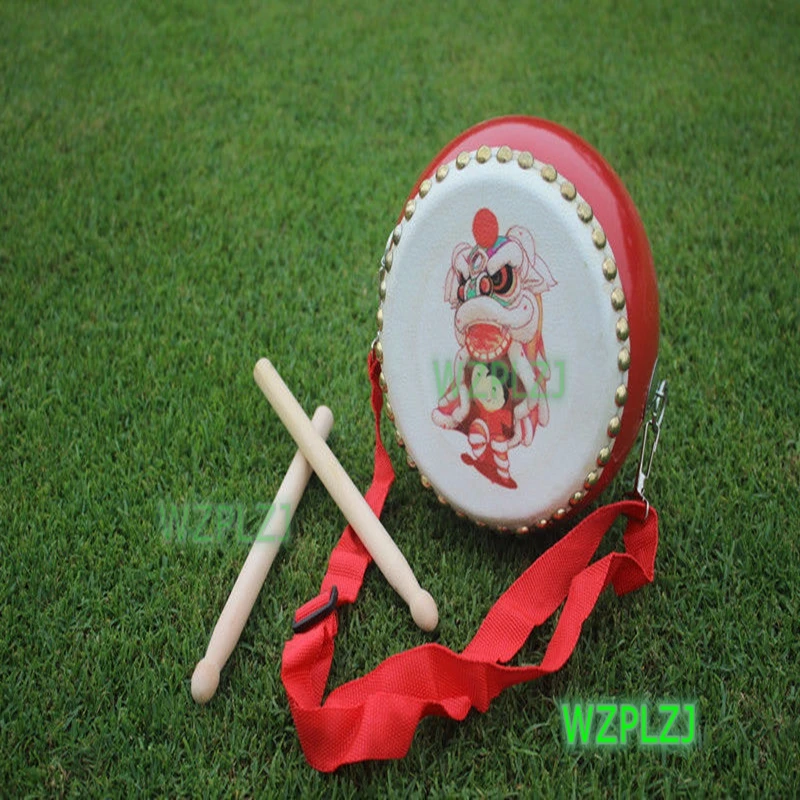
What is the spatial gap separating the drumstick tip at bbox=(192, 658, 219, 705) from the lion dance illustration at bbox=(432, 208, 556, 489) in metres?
0.57

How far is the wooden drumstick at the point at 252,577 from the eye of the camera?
4.94 ft

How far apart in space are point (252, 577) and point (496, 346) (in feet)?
1.92

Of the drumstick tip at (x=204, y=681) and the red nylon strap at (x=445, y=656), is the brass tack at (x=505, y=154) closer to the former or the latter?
the red nylon strap at (x=445, y=656)

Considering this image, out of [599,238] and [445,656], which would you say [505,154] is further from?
[445,656]

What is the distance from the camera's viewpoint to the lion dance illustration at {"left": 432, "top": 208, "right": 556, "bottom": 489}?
156 centimetres

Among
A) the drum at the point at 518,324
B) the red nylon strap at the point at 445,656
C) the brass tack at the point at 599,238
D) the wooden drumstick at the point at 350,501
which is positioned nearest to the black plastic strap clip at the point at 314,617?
the red nylon strap at the point at 445,656

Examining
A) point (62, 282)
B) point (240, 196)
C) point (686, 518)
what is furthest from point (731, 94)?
point (62, 282)

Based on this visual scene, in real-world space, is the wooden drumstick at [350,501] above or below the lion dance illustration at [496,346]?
below

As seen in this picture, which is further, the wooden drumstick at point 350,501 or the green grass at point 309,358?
the wooden drumstick at point 350,501

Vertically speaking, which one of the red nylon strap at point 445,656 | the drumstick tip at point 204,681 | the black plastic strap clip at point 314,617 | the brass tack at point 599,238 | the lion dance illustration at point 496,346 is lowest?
the red nylon strap at point 445,656

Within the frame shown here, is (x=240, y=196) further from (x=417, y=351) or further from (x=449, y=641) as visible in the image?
(x=449, y=641)

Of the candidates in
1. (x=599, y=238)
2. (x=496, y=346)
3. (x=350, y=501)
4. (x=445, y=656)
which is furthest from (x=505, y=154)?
(x=445, y=656)

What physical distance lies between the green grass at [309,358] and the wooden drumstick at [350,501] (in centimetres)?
7

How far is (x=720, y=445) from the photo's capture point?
1.94 metres
